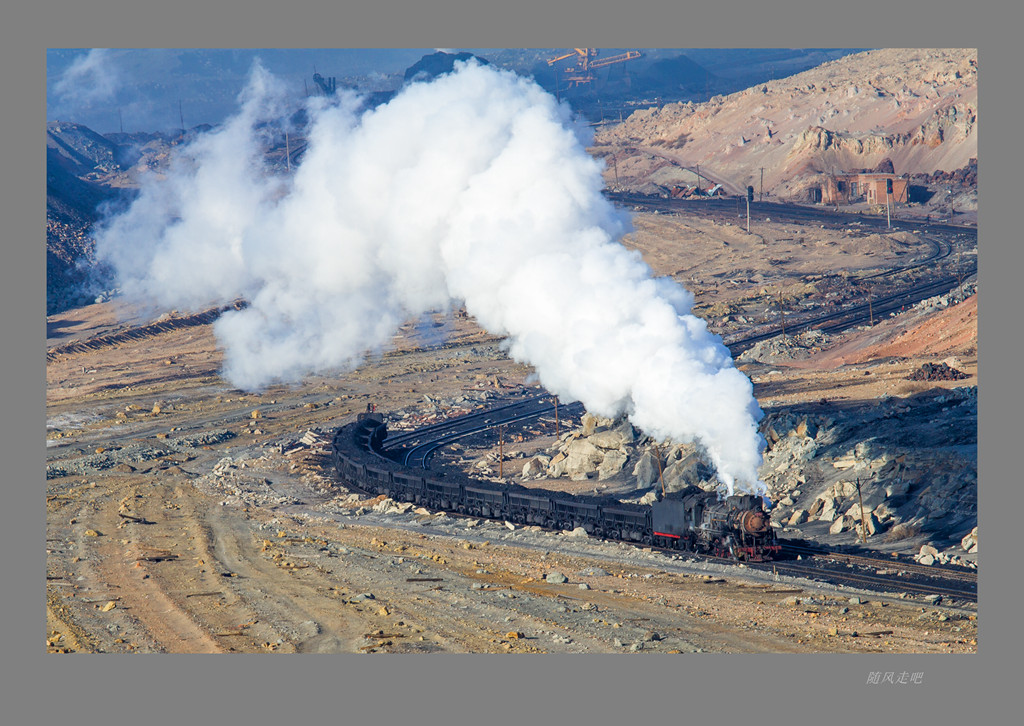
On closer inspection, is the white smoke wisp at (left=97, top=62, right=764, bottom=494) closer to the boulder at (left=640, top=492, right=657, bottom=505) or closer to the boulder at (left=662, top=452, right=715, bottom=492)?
the boulder at (left=662, top=452, right=715, bottom=492)

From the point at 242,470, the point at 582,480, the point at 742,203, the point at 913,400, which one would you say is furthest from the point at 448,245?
the point at 742,203

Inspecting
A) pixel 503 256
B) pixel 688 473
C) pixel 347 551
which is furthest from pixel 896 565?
pixel 503 256

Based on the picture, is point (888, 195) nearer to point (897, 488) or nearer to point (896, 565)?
point (897, 488)

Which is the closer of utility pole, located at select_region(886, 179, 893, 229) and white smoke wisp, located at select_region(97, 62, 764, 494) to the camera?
white smoke wisp, located at select_region(97, 62, 764, 494)

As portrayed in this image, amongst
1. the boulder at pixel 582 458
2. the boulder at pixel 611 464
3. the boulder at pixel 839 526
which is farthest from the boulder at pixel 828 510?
the boulder at pixel 582 458

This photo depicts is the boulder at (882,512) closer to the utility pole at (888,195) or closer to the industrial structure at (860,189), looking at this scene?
→ the utility pole at (888,195)

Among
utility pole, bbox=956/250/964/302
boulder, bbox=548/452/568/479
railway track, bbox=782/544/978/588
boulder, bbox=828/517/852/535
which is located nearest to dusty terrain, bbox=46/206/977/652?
boulder, bbox=548/452/568/479
